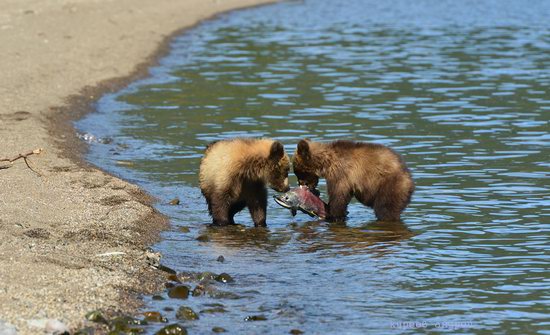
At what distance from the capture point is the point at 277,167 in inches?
467

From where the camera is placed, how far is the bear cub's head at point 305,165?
1229 cm

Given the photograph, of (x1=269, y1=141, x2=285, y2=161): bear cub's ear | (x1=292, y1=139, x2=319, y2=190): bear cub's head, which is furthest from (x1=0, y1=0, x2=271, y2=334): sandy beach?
(x1=292, y1=139, x2=319, y2=190): bear cub's head

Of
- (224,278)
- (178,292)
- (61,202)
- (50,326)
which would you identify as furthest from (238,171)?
(50,326)

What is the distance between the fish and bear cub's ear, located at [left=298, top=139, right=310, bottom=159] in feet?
1.42

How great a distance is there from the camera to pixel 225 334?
8.34m

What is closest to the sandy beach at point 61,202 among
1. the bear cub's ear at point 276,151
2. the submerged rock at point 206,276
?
the submerged rock at point 206,276

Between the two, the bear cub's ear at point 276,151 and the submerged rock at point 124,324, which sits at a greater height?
the bear cub's ear at point 276,151

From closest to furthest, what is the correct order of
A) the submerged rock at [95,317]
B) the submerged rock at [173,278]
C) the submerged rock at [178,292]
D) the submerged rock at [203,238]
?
the submerged rock at [95,317] < the submerged rock at [178,292] < the submerged rock at [173,278] < the submerged rock at [203,238]

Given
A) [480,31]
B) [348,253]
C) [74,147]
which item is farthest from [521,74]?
[348,253]

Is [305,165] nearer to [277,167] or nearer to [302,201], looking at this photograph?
[302,201]

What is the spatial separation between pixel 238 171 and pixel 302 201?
1.10m

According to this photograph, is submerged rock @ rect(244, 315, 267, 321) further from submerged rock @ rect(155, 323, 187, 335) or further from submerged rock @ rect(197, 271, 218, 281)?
submerged rock @ rect(197, 271, 218, 281)

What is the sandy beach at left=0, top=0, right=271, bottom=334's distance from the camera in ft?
28.2

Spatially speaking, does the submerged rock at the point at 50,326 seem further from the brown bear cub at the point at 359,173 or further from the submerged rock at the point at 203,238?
the brown bear cub at the point at 359,173
